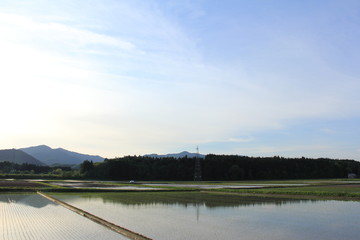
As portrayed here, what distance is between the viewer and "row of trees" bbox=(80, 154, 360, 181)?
102 meters

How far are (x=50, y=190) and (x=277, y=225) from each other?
31.7 metres

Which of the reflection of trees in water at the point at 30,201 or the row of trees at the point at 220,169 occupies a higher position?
the row of trees at the point at 220,169

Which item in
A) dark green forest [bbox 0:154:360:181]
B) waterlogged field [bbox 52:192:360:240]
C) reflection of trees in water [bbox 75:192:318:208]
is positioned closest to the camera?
waterlogged field [bbox 52:192:360:240]

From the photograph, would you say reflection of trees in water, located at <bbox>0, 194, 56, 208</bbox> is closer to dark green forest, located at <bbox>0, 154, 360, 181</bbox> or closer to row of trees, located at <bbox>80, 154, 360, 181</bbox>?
dark green forest, located at <bbox>0, 154, 360, 181</bbox>

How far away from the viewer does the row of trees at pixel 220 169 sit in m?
102

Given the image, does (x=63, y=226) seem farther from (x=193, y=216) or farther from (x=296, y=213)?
(x=296, y=213)

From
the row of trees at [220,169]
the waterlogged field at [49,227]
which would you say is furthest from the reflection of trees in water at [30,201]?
the row of trees at [220,169]

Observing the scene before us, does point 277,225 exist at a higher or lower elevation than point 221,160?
lower

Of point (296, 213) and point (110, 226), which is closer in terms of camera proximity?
point (110, 226)

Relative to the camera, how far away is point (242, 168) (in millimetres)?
102625

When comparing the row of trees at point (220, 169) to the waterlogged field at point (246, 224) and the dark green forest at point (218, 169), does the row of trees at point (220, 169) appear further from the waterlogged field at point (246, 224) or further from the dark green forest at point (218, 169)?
the waterlogged field at point (246, 224)

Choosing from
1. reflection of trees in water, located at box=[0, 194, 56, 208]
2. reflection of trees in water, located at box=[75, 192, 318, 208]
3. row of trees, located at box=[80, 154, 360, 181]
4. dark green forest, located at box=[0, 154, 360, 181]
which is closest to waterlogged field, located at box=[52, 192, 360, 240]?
reflection of trees in water, located at box=[75, 192, 318, 208]

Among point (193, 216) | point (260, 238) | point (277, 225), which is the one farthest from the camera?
point (193, 216)

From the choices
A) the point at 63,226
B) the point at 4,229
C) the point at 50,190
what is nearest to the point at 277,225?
the point at 63,226
